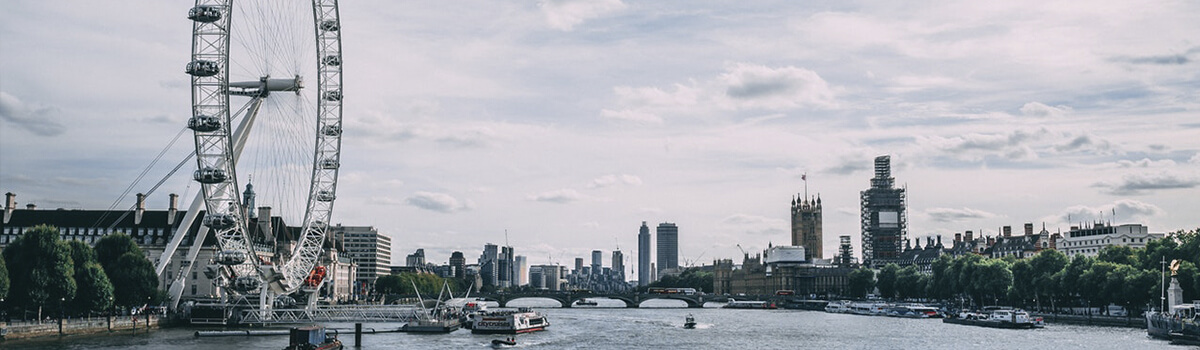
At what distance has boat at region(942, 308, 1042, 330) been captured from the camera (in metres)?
138

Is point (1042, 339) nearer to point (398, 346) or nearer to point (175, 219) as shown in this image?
point (398, 346)

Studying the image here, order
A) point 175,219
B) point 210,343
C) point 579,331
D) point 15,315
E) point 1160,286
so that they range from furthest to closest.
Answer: point 175,219 → point 579,331 → point 1160,286 → point 15,315 → point 210,343

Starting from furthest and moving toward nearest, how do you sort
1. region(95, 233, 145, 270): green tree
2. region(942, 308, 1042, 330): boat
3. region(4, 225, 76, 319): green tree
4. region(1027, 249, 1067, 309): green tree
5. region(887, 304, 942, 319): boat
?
region(887, 304, 942, 319): boat
region(1027, 249, 1067, 309): green tree
region(942, 308, 1042, 330): boat
region(95, 233, 145, 270): green tree
region(4, 225, 76, 319): green tree

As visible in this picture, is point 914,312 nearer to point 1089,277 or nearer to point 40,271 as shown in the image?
point 1089,277

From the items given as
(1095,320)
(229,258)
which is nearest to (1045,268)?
(1095,320)

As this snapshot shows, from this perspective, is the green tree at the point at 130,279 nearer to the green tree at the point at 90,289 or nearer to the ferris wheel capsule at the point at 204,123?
the green tree at the point at 90,289

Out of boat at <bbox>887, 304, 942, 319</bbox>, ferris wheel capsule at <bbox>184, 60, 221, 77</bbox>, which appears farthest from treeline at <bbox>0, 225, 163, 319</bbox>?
boat at <bbox>887, 304, 942, 319</bbox>

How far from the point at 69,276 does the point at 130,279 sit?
47.7 ft

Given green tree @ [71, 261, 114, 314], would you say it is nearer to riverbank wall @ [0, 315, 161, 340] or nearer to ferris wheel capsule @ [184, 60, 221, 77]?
riverbank wall @ [0, 315, 161, 340]

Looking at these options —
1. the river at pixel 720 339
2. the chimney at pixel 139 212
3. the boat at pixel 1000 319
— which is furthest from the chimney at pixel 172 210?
the boat at pixel 1000 319

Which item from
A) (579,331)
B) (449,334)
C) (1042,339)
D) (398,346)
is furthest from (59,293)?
(1042,339)

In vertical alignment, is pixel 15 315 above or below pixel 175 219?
below

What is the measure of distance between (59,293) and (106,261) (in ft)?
61.2

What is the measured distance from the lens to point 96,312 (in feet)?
384
